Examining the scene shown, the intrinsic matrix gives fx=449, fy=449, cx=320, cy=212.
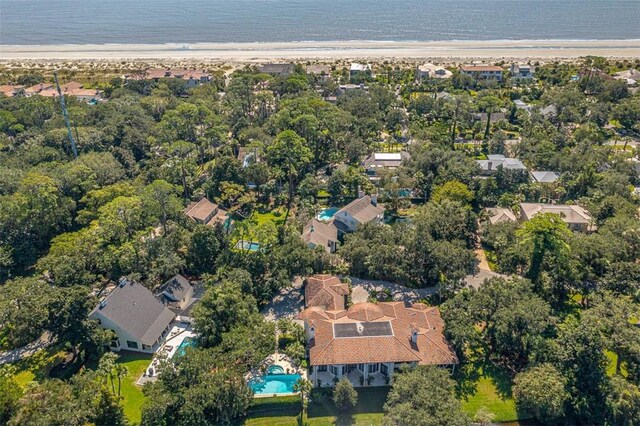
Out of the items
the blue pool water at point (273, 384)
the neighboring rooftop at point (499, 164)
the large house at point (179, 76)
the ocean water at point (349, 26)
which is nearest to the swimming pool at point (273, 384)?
the blue pool water at point (273, 384)

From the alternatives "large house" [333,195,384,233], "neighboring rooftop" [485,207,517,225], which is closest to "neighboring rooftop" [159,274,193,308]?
"large house" [333,195,384,233]

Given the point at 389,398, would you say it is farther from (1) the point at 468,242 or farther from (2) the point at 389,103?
(2) the point at 389,103

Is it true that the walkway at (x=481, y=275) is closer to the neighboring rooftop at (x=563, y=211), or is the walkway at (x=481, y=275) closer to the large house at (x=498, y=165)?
the neighboring rooftop at (x=563, y=211)

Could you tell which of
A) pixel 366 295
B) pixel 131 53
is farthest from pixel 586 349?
pixel 131 53

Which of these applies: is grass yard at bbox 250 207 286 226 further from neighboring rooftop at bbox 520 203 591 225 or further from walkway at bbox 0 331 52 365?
neighboring rooftop at bbox 520 203 591 225

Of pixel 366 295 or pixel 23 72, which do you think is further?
pixel 23 72

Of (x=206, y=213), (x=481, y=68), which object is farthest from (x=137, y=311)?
(x=481, y=68)

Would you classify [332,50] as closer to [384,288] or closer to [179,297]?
[384,288]
